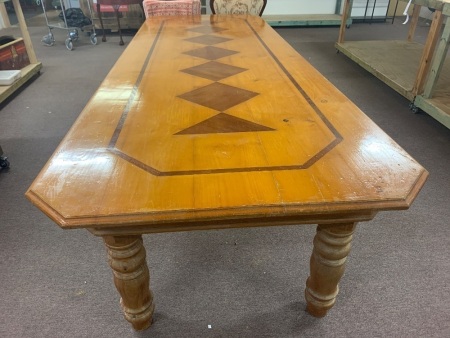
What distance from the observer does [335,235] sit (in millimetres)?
932

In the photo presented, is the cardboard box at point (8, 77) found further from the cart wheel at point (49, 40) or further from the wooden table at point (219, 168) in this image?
the wooden table at point (219, 168)

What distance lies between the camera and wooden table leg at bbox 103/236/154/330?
88cm

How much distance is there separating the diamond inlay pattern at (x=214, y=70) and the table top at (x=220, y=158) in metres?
0.03

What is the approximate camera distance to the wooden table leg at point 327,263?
0.93 meters

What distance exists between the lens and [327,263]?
997mm

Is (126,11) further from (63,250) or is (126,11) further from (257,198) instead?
(257,198)

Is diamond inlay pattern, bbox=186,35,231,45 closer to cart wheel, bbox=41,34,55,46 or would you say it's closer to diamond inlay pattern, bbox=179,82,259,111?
diamond inlay pattern, bbox=179,82,259,111

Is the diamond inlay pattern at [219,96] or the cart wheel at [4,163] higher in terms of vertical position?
the diamond inlay pattern at [219,96]

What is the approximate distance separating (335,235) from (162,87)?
849mm

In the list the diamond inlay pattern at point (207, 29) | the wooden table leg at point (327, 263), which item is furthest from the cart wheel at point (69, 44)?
the wooden table leg at point (327, 263)

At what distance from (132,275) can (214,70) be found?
3.26ft

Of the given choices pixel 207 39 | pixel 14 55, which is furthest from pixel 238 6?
pixel 14 55

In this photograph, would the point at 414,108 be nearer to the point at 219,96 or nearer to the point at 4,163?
the point at 219,96

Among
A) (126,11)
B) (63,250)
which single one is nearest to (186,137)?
(63,250)
